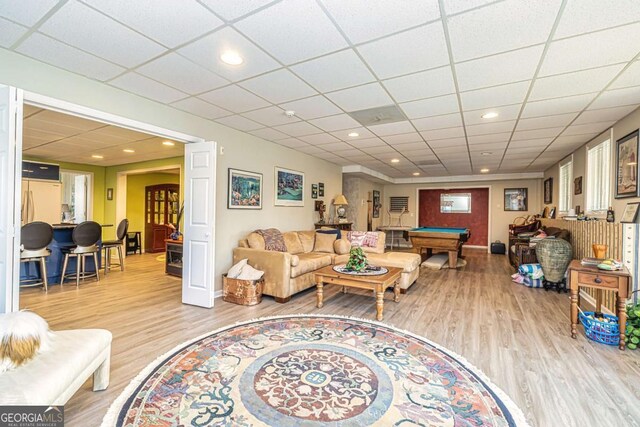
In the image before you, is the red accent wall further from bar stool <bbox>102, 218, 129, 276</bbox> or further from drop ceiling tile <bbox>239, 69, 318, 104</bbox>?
bar stool <bbox>102, 218, 129, 276</bbox>

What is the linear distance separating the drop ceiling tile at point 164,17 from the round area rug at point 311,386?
98.3 inches

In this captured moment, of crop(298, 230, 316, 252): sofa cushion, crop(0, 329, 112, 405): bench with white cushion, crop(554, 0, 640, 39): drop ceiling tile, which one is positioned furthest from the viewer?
crop(298, 230, 316, 252): sofa cushion

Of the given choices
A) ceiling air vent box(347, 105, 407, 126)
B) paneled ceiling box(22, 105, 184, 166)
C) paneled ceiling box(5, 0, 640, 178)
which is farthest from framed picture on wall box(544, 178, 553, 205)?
paneled ceiling box(22, 105, 184, 166)

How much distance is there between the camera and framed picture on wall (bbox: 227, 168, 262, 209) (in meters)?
4.56

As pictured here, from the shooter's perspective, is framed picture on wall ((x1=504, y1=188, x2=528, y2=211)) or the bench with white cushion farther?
framed picture on wall ((x1=504, y1=188, x2=528, y2=211))

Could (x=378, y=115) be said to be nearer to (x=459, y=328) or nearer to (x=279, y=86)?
(x=279, y=86)

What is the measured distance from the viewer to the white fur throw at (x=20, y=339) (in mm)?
1499

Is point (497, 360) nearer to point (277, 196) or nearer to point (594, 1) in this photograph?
point (594, 1)

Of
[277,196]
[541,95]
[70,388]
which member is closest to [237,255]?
[277,196]

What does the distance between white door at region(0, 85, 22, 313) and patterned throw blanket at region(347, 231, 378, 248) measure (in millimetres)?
4503

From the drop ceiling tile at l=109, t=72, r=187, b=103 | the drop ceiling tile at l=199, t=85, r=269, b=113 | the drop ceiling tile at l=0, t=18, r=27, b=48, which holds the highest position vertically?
the drop ceiling tile at l=109, t=72, r=187, b=103

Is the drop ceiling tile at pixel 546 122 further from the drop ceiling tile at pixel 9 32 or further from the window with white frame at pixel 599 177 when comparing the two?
the drop ceiling tile at pixel 9 32

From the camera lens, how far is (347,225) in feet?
24.5

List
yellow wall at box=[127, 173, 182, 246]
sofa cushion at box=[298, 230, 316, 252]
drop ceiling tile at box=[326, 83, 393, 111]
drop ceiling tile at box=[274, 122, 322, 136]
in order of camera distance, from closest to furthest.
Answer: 1. drop ceiling tile at box=[326, 83, 393, 111]
2. drop ceiling tile at box=[274, 122, 322, 136]
3. sofa cushion at box=[298, 230, 316, 252]
4. yellow wall at box=[127, 173, 182, 246]
